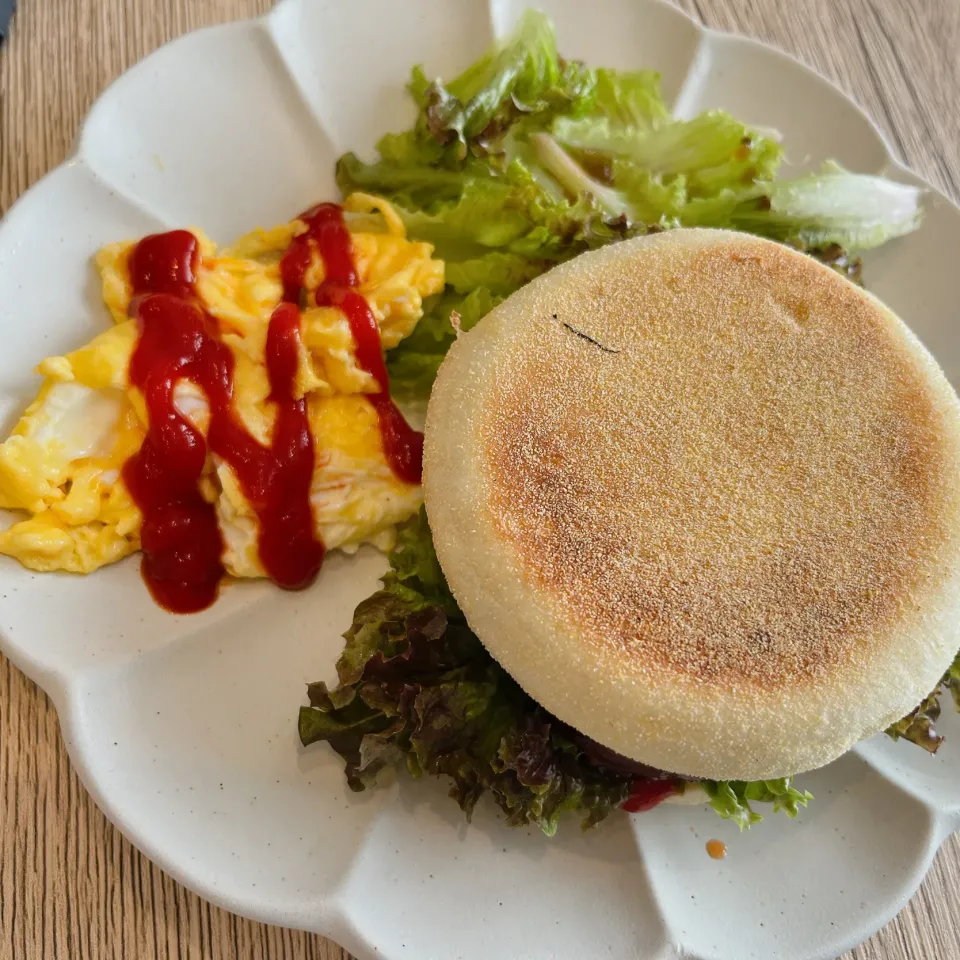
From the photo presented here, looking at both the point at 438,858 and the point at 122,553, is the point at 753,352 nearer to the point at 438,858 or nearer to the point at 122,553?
the point at 438,858

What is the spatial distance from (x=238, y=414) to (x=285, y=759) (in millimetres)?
811

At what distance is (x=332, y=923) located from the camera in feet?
5.06

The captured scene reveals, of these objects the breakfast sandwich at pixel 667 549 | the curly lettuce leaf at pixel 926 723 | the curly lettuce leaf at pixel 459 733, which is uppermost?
the breakfast sandwich at pixel 667 549

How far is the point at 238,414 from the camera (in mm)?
1924

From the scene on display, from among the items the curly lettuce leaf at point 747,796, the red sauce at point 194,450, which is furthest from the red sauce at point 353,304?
the curly lettuce leaf at point 747,796

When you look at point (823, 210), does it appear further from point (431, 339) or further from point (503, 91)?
point (431, 339)

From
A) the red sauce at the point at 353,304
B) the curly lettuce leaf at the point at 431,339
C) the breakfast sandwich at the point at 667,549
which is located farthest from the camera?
the curly lettuce leaf at the point at 431,339

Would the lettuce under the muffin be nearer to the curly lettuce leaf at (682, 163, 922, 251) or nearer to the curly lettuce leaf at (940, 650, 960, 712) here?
the curly lettuce leaf at (682, 163, 922, 251)

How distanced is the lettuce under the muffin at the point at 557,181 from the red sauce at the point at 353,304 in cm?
17

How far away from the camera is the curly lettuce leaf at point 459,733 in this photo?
1.70 meters

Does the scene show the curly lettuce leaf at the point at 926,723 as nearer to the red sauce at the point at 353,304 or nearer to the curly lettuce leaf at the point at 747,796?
the curly lettuce leaf at the point at 747,796

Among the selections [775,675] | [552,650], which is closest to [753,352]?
[775,675]

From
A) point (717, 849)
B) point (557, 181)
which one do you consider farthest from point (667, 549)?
point (557, 181)

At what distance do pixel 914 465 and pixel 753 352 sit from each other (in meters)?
0.42
